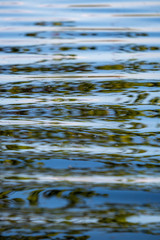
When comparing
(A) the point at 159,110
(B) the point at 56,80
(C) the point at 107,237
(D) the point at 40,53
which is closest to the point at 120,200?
(C) the point at 107,237

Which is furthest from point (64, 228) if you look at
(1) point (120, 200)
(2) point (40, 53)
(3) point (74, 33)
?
(3) point (74, 33)

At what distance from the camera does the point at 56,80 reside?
2.94 meters

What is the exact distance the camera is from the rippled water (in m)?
1.40

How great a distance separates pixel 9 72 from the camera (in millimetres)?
3193

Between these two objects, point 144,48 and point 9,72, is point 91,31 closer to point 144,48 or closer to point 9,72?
point 144,48

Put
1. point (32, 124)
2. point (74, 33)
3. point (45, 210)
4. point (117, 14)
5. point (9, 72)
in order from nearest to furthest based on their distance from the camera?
point (45, 210) < point (32, 124) < point (9, 72) < point (74, 33) < point (117, 14)

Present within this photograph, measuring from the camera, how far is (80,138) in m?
1.97

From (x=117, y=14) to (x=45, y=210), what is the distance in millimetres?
4328

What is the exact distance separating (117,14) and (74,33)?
1180 millimetres

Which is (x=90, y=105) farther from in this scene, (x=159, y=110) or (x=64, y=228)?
(x=64, y=228)

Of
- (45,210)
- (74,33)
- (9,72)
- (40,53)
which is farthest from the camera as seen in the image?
(74,33)

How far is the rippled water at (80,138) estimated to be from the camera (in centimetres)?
140

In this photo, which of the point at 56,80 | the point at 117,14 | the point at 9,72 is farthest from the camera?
the point at 117,14

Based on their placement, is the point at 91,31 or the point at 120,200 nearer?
the point at 120,200
